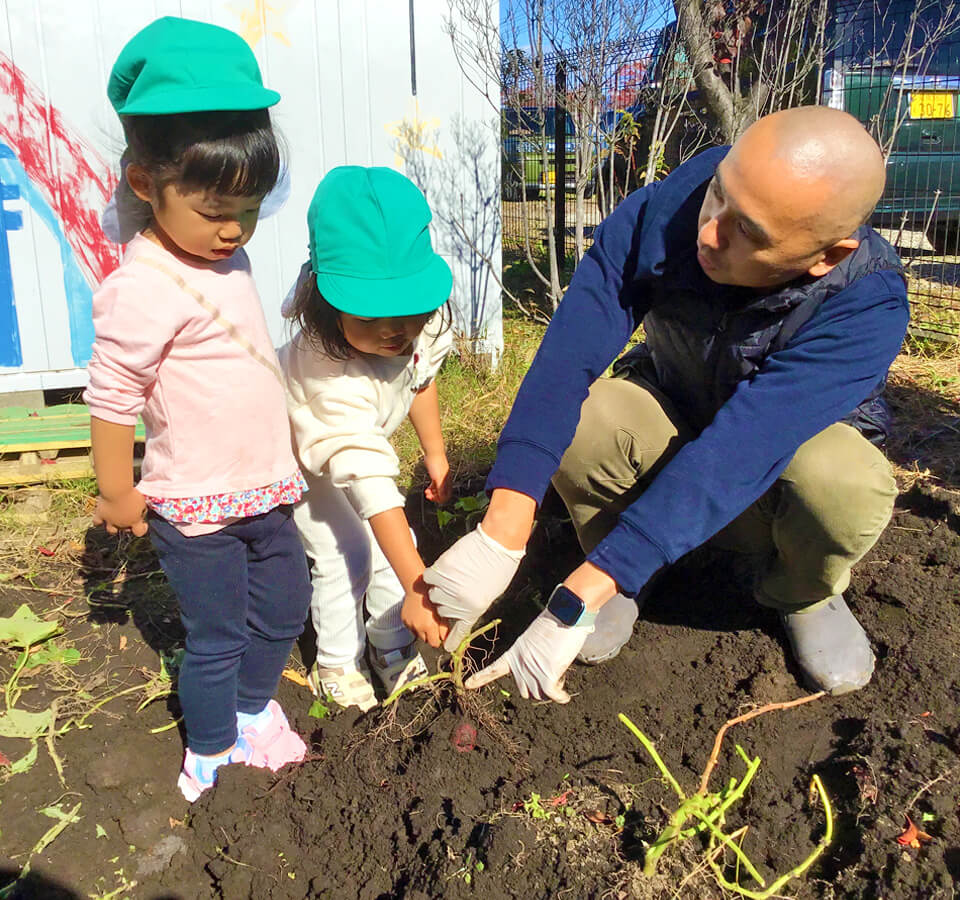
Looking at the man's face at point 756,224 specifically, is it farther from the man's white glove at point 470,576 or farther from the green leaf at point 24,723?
the green leaf at point 24,723

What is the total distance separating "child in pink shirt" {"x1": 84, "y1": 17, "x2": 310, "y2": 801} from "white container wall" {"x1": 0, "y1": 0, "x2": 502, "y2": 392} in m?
2.04

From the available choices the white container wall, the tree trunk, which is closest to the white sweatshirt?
the white container wall

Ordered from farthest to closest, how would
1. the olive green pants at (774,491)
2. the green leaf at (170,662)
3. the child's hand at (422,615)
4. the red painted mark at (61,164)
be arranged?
the red painted mark at (61,164) → the green leaf at (170,662) → the olive green pants at (774,491) → the child's hand at (422,615)

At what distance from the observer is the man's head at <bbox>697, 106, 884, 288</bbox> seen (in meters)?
1.55

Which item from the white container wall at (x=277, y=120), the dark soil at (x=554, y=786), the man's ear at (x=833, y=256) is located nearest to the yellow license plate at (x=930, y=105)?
the white container wall at (x=277, y=120)

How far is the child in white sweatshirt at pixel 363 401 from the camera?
5.64 ft

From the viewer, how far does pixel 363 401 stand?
1889mm

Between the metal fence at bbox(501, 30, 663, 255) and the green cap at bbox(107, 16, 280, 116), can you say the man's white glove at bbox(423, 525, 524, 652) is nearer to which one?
the green cap at bbox(107, 16, 280, 116)

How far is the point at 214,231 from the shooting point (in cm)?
160

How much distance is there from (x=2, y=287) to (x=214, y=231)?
2.54m

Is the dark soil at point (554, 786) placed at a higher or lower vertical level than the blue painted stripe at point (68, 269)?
lower

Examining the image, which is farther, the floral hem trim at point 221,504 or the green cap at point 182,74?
the floral hem trim at point 221,504

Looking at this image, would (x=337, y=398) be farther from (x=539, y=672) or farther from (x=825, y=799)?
(x=825, y=799)

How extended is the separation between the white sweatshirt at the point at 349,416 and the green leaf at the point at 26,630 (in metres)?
0.98
